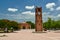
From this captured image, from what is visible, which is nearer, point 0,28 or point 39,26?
point 39,26

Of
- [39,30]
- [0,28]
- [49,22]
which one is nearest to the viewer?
[39,30]

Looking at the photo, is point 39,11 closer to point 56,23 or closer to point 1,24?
point 1,24

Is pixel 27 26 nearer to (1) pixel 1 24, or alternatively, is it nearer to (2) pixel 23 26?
(2) pixel 23 26

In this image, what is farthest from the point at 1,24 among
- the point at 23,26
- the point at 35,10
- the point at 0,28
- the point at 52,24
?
the point at 23,26

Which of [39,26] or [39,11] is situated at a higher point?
[39,11]

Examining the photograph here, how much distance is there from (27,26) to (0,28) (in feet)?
186

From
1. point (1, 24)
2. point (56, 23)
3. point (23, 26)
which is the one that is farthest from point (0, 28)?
point (23, 26)

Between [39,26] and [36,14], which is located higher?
[36,14]

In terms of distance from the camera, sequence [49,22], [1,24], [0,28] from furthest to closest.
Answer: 1. [49,22]
2. [0,28]
3. [1,24]

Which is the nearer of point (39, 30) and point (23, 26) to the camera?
point (39, 30)

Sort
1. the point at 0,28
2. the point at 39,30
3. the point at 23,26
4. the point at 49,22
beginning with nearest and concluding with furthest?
the point at 39,30
the point at 0,28
the point at 49,22
the point at 23,26

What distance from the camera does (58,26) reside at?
289 feet

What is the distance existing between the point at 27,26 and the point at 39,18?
266 ft

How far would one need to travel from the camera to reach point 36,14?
47500 mm
